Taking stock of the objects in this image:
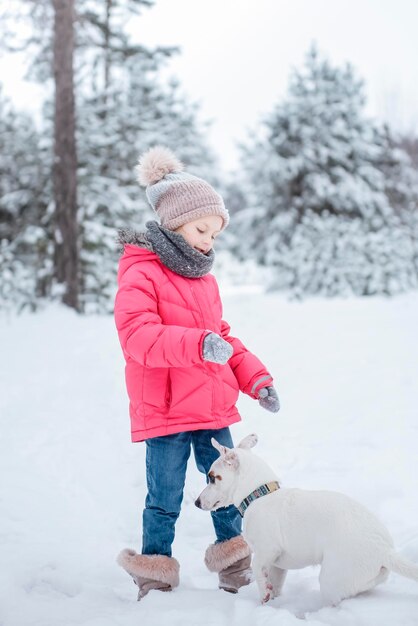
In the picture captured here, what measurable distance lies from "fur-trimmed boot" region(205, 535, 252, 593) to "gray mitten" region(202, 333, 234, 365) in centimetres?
107

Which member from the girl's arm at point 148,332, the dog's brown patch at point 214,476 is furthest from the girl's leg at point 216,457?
the girl's arm at point 148,332

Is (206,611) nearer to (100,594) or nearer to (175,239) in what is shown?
(100,594)

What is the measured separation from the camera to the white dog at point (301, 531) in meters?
2.12

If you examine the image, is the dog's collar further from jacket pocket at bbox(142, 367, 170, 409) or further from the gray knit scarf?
the gray knit scarf

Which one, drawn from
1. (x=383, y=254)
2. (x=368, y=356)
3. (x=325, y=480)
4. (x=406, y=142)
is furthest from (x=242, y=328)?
(x=406, y=142)

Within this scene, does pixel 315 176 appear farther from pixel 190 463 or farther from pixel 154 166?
pixel 154 166

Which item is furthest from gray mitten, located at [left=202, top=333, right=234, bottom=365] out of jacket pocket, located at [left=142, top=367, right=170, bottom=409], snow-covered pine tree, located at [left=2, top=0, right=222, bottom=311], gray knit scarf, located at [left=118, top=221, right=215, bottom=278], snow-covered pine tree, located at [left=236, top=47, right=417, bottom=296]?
snow-covered pine tree, located at [left=236, top=47, right=417, bottom=296]

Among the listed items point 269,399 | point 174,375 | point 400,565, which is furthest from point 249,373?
point 400,565

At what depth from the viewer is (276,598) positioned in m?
2.50

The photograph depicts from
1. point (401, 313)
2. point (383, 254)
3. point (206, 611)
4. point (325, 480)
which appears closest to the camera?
point (206, 611)

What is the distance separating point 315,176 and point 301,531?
13836 millimetres

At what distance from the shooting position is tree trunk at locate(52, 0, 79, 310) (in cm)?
895

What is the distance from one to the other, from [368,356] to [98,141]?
8.21 metres

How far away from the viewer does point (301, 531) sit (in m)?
2.31
